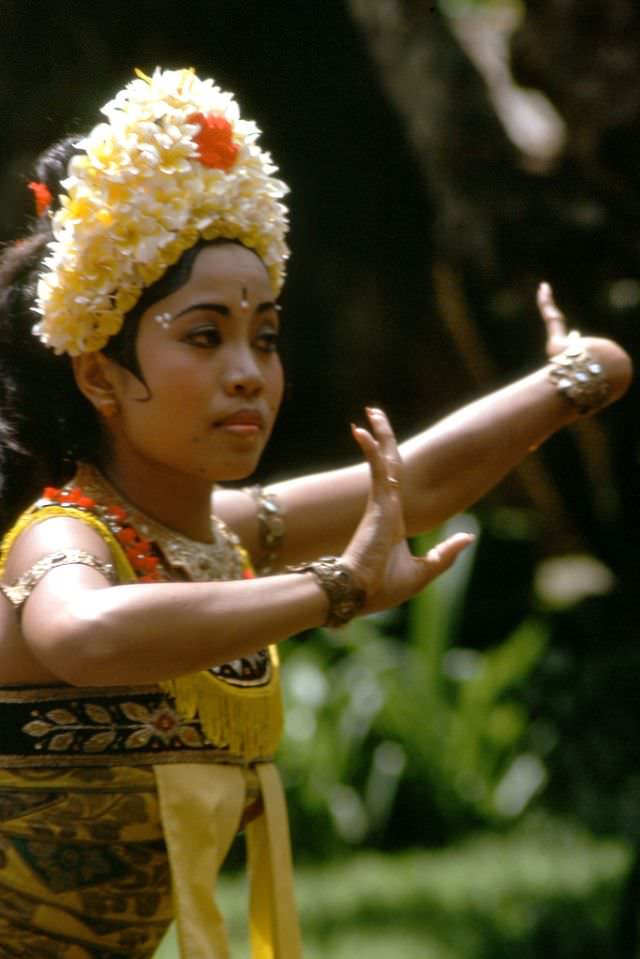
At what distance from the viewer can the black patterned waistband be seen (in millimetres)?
2494

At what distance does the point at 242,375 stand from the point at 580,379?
2.58 feet

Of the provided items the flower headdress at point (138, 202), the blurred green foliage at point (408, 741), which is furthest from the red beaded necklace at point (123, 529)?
the blurred green foliage at point (408, 741)

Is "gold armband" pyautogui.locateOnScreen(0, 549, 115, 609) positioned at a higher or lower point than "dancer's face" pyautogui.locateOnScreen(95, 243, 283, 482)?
lower

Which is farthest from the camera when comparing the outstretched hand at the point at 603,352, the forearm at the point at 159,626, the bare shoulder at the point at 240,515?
the outstretched hand at the point at 603,352

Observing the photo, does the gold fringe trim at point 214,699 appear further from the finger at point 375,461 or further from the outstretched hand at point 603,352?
the outstretched hand at point 603,352

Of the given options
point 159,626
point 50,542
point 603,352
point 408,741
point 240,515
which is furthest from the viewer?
point 408,741

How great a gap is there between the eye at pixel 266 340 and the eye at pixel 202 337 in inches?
3.4

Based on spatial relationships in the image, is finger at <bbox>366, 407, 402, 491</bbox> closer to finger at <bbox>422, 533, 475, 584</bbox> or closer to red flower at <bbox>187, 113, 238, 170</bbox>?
finger at <bbox>422, 533, 475, 584</bbox>

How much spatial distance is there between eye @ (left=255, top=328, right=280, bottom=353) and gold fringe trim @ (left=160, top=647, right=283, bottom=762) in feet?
1.62

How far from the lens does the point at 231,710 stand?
258 centimetres

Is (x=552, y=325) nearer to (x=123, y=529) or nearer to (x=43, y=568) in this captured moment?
(x=123, y=529)

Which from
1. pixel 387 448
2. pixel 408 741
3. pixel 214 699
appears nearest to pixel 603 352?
pixel 387 448

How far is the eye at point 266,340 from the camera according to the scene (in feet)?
8.44

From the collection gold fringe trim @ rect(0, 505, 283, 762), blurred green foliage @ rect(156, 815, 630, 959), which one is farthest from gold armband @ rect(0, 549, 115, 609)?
blurred green foliage @ rect(156, 815, 630, 959)
